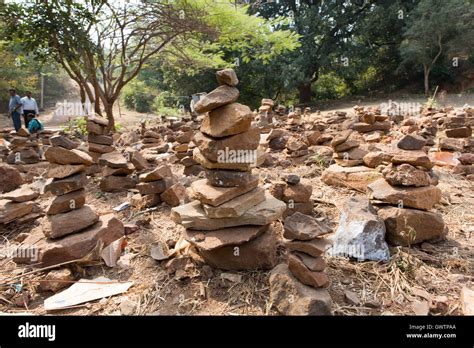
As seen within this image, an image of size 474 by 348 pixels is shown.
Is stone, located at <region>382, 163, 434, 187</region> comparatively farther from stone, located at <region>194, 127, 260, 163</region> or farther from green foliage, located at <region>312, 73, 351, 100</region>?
green foliage, located at <region>312, 73, 351, 100</region>

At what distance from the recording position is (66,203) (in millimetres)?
3184

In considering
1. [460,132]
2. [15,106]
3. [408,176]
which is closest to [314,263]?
[408,176]

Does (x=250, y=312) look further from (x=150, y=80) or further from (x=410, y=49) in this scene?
(x=150, y=80)

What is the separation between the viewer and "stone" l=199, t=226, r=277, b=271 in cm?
268

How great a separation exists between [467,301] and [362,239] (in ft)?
2.83

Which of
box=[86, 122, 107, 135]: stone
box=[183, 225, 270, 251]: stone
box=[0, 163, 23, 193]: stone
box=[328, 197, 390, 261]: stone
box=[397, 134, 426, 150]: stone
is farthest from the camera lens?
box=[86, 122, 107, 135]: stone

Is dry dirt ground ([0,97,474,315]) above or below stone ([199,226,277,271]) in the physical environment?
below

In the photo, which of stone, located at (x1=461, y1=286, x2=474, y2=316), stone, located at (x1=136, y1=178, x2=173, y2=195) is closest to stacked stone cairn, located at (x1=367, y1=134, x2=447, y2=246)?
stone, located at (x1=461, y1=286, x2=474, y2=316)

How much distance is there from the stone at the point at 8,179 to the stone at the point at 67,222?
2.34 meters

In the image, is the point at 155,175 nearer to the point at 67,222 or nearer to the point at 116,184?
the point at 116,184

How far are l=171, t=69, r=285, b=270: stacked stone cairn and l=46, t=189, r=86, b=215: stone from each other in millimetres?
1173

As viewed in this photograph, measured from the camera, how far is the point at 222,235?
2.70 meters

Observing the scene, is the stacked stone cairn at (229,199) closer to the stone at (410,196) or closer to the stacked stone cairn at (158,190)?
the stone at (410,196)
